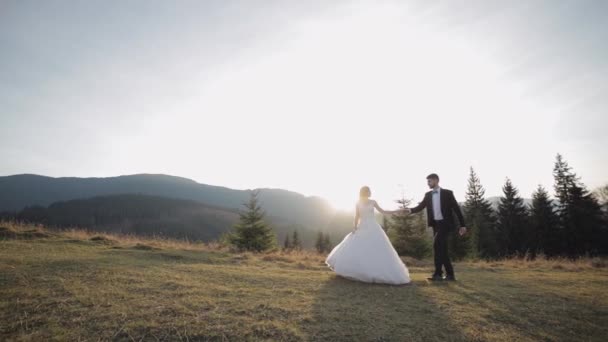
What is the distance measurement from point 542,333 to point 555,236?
4574cm

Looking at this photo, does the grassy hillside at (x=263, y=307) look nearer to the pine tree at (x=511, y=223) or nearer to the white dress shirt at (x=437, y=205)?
the white dress shirt at (x=437, y=205)

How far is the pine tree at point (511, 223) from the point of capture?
136 ft

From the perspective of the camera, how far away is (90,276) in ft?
19.0

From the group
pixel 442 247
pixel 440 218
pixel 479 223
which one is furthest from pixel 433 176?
pixel 479 223

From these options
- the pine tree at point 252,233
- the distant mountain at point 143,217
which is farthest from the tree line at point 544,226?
the distant mountain at point 143,217

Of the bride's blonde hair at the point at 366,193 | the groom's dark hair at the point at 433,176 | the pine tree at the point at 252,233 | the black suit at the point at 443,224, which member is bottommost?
the pine tree at the point at 252,233

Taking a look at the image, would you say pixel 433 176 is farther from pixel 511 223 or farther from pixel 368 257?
pixel 511 223

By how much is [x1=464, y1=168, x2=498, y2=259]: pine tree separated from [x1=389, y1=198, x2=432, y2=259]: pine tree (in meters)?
10.2

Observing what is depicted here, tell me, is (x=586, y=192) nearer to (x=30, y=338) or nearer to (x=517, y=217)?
(x=517, y=217)

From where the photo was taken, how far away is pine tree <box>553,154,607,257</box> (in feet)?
118

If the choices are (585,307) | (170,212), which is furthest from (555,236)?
(170,212)

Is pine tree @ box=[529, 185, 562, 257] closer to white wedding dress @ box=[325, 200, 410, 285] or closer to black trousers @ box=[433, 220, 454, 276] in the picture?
black trousers @ box=[433, 220, 454, 276]

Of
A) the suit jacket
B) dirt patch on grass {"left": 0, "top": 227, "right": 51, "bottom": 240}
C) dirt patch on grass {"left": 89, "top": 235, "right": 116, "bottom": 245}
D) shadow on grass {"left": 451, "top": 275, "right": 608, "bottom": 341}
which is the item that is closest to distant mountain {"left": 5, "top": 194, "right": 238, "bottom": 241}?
dirt patch on grass {"left": 89, "top": 235, "right": 116, "bottom": 245}

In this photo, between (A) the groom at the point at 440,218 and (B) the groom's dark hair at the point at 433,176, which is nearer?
(A) the groom at the point at 440,218
